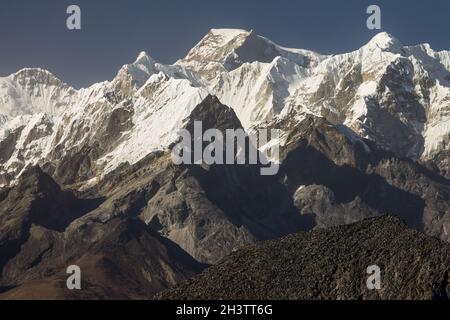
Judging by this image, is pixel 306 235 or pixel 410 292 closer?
pixel 410 292
